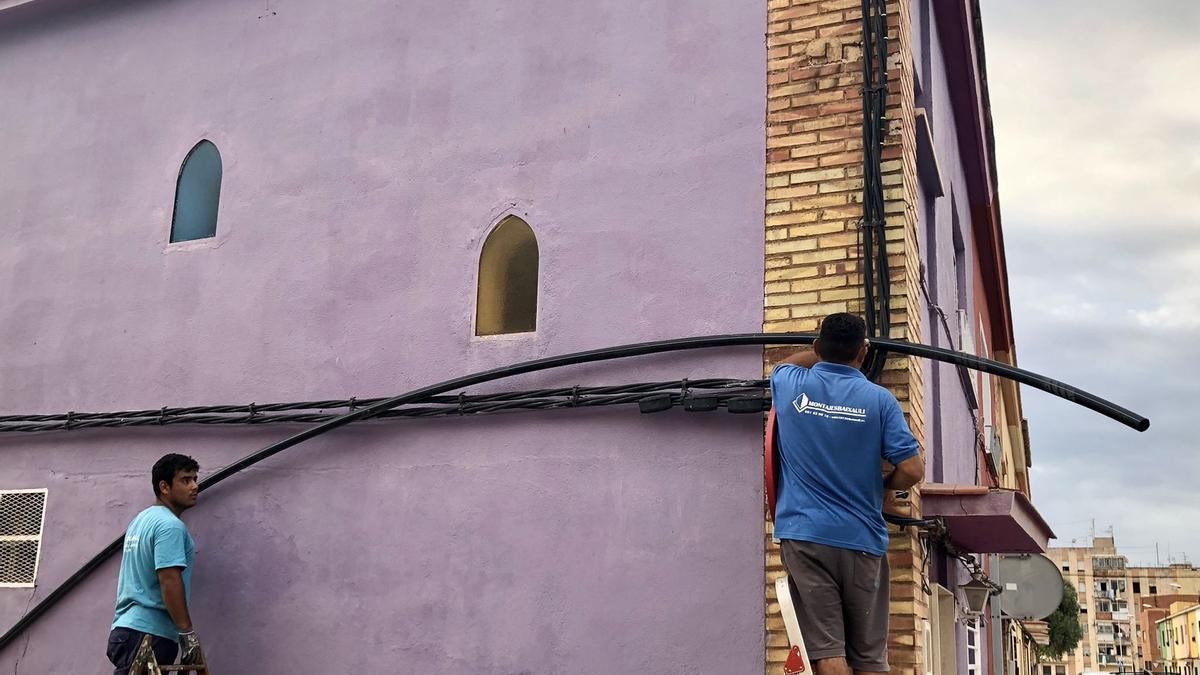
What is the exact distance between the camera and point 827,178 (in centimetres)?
609

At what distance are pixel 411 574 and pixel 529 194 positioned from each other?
222cm

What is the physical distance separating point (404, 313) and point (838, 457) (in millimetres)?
3059

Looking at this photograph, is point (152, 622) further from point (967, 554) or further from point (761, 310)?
point (967, 554)

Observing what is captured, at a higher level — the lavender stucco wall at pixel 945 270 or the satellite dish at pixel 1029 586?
the lavender stucco wall at pixel 945 270

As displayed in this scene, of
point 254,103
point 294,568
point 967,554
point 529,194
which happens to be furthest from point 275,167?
point 967,554

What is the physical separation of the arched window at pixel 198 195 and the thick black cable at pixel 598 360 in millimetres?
1730

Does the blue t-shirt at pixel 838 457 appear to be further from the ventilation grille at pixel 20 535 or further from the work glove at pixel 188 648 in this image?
the ventilation grille at pixel 20 535

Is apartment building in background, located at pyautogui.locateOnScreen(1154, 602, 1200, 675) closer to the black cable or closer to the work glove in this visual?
the black cable

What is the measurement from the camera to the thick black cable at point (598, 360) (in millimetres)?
5405

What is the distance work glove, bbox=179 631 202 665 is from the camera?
244 inches

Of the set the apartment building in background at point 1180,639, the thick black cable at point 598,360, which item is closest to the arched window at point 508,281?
the thick black cable at point 598,360

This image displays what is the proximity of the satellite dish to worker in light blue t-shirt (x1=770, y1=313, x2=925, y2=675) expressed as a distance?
16.9 ft

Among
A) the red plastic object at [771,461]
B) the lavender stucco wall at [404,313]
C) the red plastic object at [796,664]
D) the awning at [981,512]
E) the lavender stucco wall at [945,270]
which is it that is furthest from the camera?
the lavender stucco wall at [945,270]

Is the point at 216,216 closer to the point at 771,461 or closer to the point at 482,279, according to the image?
the point at 482,279
